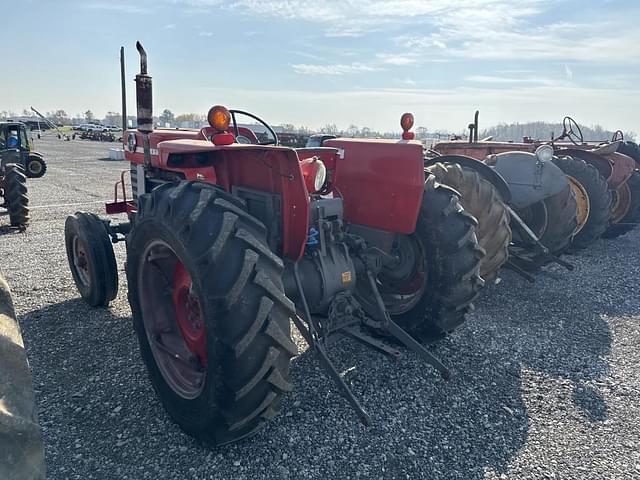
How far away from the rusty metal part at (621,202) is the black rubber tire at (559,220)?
3.13 metres

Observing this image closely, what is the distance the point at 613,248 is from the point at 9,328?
26.4ft

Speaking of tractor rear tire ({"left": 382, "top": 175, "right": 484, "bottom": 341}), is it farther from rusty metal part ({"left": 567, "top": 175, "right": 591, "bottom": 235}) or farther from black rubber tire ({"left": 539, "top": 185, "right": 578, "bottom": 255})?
rusty metal part ({"left": 567, "top": 175, "right": 591, "bottom": 235})

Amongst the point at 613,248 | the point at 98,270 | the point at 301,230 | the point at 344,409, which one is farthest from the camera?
the point at 613,248

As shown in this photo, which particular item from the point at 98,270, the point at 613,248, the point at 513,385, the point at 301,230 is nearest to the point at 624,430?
the point at 513,385

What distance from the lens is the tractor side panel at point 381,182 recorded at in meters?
3.08

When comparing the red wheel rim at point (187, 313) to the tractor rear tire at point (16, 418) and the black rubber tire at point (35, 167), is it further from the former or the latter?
the black rubber tire at point (35, 167)

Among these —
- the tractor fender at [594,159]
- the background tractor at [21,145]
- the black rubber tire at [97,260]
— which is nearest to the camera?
the black rubber tire at [97,260]

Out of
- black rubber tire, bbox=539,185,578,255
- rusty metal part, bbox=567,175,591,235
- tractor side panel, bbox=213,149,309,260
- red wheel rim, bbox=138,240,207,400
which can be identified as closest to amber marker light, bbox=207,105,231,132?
tractor side panel, bbox=213,149,309,260

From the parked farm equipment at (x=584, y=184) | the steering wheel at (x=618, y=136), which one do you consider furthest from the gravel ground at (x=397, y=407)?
the steering wheel at (x=618, y=136)

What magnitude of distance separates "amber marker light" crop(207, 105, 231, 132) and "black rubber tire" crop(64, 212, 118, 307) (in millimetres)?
2123

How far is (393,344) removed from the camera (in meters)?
3.61

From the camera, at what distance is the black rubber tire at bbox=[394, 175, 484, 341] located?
3164 millimetres

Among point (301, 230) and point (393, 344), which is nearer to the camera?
point (301, 230)

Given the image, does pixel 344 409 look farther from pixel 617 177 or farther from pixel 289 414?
pixel 617 177
